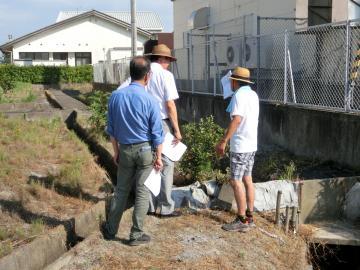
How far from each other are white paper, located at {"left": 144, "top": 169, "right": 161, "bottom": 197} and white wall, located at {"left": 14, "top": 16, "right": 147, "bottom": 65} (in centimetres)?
3879

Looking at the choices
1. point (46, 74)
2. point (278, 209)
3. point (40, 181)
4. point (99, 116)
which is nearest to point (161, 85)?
point (278, 209)

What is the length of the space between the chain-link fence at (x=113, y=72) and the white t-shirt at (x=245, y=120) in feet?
56.1

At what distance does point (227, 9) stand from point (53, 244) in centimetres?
1327

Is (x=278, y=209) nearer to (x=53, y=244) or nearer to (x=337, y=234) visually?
(x=337, y=234)

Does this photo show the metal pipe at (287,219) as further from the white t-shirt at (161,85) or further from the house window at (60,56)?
the house window at (60,56)

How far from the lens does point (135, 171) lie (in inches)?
186

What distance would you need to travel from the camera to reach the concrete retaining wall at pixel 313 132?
276 inches

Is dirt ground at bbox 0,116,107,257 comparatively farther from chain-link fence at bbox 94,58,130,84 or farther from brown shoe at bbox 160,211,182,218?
chain-link fence at bbox 94,58,130,84

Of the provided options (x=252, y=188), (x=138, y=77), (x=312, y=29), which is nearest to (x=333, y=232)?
(x=252, y=188)

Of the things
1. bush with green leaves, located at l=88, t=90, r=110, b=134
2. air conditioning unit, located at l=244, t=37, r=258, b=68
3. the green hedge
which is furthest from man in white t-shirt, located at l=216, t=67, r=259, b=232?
the green hedge

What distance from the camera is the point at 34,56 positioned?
44156mm

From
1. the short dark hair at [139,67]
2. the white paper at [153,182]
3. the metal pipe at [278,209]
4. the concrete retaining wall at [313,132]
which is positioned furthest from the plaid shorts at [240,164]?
the concrete retaining wall at [313,132]

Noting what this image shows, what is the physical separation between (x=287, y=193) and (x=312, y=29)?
3.89m

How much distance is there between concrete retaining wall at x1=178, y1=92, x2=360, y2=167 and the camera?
700 cm
